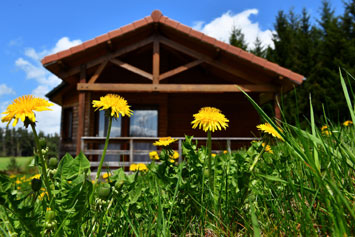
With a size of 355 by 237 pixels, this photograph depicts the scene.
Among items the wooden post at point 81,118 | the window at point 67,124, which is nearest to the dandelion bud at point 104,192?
the wooden post at point 81,118

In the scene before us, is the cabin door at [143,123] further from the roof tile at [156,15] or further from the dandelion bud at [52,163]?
the dandelion bud at [52,163]

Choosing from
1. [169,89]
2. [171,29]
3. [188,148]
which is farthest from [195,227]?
[171,29]

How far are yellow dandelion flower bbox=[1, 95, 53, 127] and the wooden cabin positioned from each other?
517 cm

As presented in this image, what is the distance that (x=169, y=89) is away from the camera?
23.5 ft

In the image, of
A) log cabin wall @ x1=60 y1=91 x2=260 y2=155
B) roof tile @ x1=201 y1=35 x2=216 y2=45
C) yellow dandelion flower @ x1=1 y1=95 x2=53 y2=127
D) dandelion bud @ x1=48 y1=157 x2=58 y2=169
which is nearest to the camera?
yellow dandelion flower @ x1=1 y1=95 x2=53 y2=127

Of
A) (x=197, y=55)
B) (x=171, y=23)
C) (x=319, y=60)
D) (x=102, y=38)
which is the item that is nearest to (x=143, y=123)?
(x=197, y=55)

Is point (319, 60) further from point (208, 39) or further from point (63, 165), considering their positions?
point (63, 165)

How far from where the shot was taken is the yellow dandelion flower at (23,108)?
0.84 metres

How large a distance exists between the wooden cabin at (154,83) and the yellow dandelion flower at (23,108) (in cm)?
517

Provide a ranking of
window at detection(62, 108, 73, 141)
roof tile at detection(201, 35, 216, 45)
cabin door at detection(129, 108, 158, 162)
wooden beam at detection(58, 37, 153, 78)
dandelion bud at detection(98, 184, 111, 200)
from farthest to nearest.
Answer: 1. window at detection(62, 108, 73, 141)
2. cabin door at detection(129, 108, 158, 162)
3. wooden beam at detection(58, 37, 153, 78)
4. roof tile at detection(201, 35, 216, 45)
5. dandelion bud at detection(98, 184, 111, 200)

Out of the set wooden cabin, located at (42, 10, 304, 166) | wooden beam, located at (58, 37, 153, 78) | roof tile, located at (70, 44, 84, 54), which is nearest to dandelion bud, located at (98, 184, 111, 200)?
wooden cabin, located at (42, 10, 304, 166)

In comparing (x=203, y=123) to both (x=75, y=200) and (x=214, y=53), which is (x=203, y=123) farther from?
(x=214, y=53)

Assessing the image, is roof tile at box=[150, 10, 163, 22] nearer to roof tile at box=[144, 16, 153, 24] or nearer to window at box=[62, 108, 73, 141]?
roof tile at box=[144, 16, 153, 24]

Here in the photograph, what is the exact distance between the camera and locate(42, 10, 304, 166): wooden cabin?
7.08 meters
